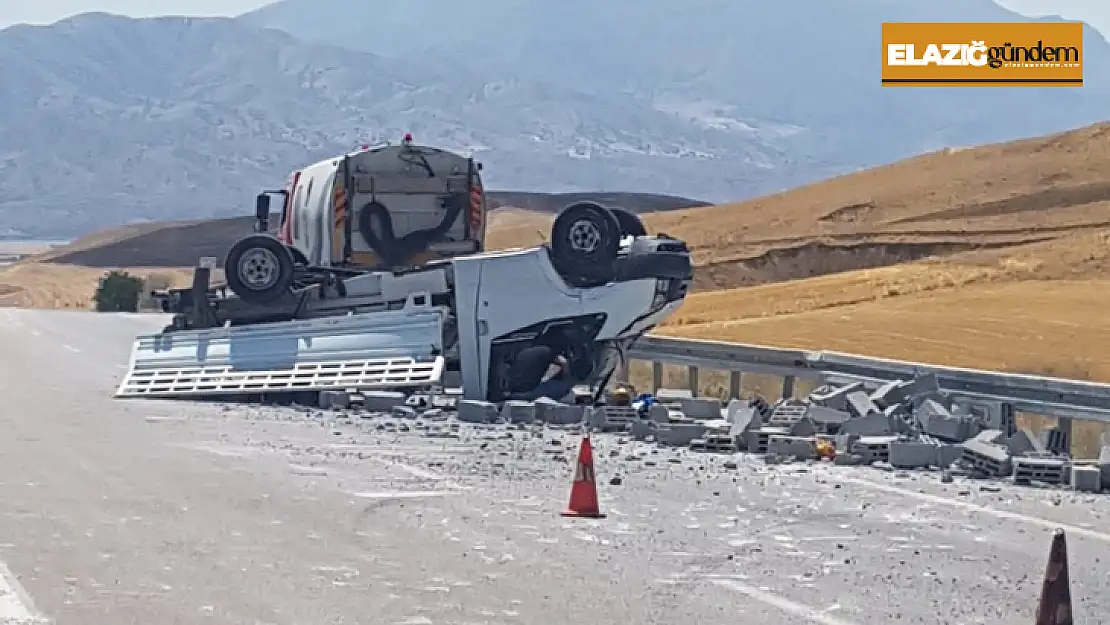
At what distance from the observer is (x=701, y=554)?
970cm

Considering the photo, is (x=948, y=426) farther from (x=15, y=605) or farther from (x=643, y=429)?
(x=15, y=605)

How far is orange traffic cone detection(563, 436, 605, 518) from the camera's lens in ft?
36.0

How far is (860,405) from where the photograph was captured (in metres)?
15.2

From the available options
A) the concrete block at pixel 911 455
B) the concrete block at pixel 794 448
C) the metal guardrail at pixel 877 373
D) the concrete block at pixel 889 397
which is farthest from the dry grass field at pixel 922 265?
the concrete block at pixel 911 455

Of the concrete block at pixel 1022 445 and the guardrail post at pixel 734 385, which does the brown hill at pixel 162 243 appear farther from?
the concrete block at pixel 1022 445

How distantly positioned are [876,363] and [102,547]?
30.7ft

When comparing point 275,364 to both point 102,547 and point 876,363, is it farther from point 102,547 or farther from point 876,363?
point 102,547

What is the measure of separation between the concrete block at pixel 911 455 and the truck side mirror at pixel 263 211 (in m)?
10.8

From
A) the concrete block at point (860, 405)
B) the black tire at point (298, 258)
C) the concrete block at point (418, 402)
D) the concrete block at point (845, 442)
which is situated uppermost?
the black tire at point (298, 258)

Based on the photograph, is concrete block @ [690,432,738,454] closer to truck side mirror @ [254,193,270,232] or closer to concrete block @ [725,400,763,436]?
concrete block @ [725,400,763,436]

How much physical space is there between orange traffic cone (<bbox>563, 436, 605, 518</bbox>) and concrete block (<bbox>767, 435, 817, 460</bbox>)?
3449mm

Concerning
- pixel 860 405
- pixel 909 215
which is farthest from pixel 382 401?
pixel 909 215

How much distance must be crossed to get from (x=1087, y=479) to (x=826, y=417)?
2.97 meters

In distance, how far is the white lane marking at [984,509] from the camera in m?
10.8
